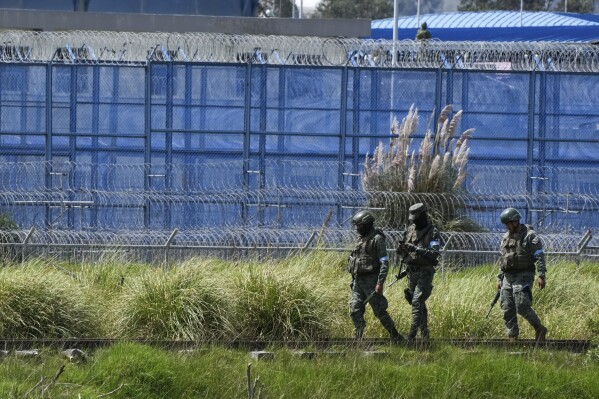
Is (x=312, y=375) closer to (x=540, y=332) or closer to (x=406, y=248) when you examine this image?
(x=406, y=248)

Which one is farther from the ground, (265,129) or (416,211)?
(265,129)

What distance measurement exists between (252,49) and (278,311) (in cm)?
1083

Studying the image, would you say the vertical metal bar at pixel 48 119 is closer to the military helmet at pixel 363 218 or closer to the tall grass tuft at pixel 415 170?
the tall grass tuft at pixel 415 170

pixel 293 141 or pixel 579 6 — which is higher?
pixel 579 6

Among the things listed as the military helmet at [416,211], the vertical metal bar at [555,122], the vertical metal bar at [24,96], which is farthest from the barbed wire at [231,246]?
the vertical metal bar at [24,96]

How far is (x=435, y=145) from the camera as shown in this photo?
63.3ft

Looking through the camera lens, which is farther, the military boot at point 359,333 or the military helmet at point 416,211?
the military helmet at point 416,211

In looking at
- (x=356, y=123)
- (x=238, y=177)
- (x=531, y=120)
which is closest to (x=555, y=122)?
(x=531, y=120)

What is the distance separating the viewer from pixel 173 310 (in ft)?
39.1

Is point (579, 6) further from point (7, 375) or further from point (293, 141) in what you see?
point (7, 375)

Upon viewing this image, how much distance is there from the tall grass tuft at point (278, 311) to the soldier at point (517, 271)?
1.83 metres

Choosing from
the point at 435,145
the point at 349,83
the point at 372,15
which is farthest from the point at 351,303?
the point at 372,15

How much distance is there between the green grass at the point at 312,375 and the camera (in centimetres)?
976

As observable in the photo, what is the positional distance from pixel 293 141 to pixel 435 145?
8.50 ft
